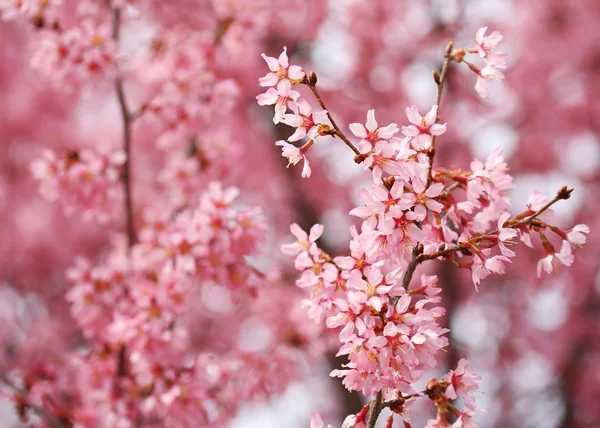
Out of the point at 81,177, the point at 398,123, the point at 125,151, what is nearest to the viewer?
the point at 81,177

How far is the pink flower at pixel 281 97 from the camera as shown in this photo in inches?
71.6

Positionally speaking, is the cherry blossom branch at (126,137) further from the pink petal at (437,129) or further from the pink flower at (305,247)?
the pink petal at (437,129)

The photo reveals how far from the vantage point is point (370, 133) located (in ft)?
5.73

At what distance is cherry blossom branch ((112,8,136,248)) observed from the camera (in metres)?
3.18

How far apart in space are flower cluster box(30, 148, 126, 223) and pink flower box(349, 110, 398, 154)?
1773mm

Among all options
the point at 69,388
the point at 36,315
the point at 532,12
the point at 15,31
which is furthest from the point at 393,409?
the point at 15,31

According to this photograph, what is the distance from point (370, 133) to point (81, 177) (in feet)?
6.24

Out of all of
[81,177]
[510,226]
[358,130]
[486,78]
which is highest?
[81,177]

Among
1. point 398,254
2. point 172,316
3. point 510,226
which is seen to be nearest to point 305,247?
point 398,254

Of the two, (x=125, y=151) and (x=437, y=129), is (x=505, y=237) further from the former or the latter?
(x=125, y=151)

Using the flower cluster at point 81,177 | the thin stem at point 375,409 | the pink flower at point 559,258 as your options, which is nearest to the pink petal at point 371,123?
the pink flower at point 559,258

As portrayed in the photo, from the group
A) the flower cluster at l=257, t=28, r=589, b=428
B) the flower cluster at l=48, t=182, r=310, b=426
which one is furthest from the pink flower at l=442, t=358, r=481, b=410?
the flower cluster at l=48, t=182, r=310, b=426

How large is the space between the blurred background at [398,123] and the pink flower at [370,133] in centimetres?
308

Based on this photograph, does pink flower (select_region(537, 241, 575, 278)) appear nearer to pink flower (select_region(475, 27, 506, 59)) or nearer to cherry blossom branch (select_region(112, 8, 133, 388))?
pink flower (select_region(475, 27, 506, 59))
